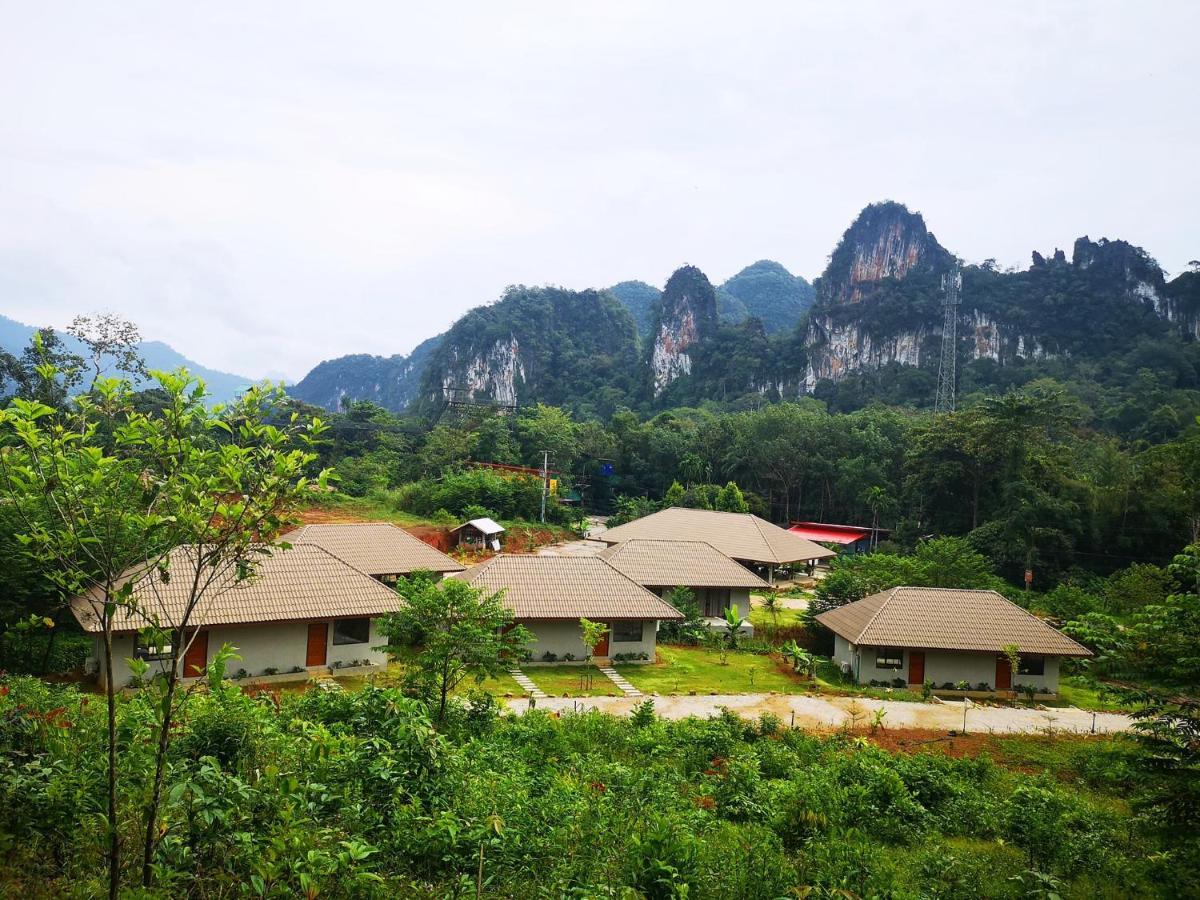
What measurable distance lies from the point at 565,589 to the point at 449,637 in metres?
9.17

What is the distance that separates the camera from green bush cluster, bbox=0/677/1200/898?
209 inches

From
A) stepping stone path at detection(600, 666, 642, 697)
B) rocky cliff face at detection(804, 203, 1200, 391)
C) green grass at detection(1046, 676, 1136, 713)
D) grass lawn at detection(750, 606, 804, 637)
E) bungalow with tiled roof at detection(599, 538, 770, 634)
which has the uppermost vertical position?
rocky cliff face at detection(804, 203, 1200, 391)

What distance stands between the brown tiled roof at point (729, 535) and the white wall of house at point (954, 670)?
11.5 metres

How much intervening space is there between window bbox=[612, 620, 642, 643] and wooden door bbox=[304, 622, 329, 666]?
7779 millimetres

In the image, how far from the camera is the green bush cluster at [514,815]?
5.30m

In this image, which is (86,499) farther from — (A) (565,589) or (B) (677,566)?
(B) (677,566)

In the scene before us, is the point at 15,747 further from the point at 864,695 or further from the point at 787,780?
the point at 864,695

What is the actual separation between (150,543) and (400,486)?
44.8 m

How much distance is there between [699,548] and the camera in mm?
27938

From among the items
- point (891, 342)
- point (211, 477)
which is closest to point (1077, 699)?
point (211, 477)

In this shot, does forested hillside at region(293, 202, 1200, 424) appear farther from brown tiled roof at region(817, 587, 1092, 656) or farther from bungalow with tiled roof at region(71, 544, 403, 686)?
bungalow with tiled roof at region(71, 544, 403, 686)

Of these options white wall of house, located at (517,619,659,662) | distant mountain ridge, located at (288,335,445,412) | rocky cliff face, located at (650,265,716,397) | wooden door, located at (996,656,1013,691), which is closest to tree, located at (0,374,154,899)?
white wall of house, located at (517,619,659,662)

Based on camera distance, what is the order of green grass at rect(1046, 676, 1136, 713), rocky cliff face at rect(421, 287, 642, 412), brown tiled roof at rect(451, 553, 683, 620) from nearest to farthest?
green grass at rect(1046, 676, 1136, 713) → brown tiled roof at rect(451, 553, 683, 620) → rocky cliff face at rect(421, 287, 642, 412)

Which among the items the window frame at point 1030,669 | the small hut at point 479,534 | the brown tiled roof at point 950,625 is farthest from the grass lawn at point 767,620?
the small hut at point 479,534
